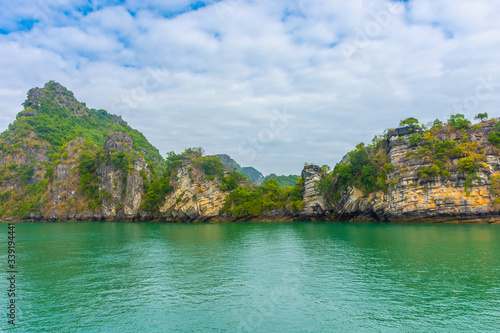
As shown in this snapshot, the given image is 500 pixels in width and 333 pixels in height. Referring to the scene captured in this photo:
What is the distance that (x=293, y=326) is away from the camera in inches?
519

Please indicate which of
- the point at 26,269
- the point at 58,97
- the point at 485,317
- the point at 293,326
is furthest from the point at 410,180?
the point at 58,97

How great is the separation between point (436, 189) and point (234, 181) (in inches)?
1727

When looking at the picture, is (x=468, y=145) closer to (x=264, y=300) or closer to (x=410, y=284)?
(x=410, y=284)

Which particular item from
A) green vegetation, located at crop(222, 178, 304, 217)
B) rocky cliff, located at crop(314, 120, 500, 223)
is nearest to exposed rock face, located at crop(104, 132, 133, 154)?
green vegetation, located at crop(222, 178, 304, 217)

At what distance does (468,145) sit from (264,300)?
177ft

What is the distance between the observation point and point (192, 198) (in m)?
78.9

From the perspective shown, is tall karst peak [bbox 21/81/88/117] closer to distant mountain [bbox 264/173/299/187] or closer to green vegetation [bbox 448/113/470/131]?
distant mountain [bbox 264/173/299/187]

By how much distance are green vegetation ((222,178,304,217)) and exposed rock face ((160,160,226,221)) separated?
3.17 meters

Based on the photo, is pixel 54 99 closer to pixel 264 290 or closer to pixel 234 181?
pixel 234 181

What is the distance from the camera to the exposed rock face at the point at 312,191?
230ft

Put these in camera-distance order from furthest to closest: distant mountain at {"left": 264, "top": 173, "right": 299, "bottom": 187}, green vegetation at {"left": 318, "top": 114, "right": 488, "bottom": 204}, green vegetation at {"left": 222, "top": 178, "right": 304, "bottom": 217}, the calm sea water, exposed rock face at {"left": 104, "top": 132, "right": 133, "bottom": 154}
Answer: distant mountain at {"left": 264, "top": 173, "right": 299, "bottom": 187}, exposed rock face at {"left": 104, "top": 132, "right": 133, "bottom": 154}, green vegetation at {"left": 222, "top": 178, "right": 304, "bottom": 217}, green vegetation at {"left": 318, "top": 114, "right": 488, "bottom": 204}, the calm sea water

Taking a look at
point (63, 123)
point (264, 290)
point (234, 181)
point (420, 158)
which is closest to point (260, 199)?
point (234, 181)

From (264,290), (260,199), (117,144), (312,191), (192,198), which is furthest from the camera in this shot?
(117,144)

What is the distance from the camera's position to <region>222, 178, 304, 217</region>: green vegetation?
74750mm
